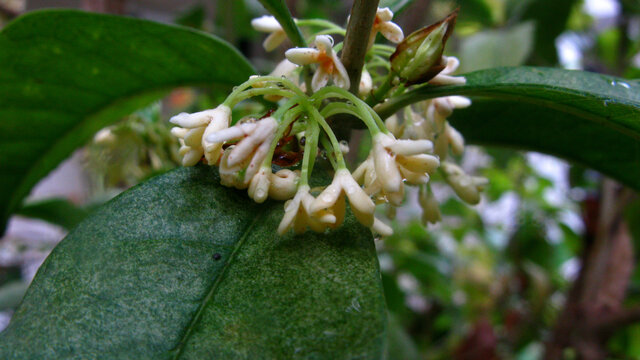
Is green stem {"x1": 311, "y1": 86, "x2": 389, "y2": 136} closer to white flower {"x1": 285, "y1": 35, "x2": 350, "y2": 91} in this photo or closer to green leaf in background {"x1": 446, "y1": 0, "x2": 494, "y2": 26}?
white flower {"x1": 285, "y1": 35, "x2": 350, "y2": 91}

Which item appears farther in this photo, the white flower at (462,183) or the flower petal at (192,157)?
the white flower at (462,183)

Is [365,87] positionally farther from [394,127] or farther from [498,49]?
[498,49]

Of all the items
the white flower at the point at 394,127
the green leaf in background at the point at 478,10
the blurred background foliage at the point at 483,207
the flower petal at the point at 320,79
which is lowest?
the blurred background foliage at the point at 483,207

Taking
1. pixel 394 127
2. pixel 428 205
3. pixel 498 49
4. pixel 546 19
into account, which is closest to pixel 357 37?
pixel 394 127

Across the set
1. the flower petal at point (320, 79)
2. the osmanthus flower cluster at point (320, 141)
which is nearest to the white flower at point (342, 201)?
the osmanthus flower cluster at point (320, 141)

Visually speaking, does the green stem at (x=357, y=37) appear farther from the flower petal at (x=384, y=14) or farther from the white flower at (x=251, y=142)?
the white flower at (x=251, y=142)

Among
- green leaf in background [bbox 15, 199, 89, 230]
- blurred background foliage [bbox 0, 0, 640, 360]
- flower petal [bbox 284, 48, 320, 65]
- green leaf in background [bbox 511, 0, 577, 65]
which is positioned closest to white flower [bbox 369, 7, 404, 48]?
flower petal [bbox 284, 48, 320, 65]
